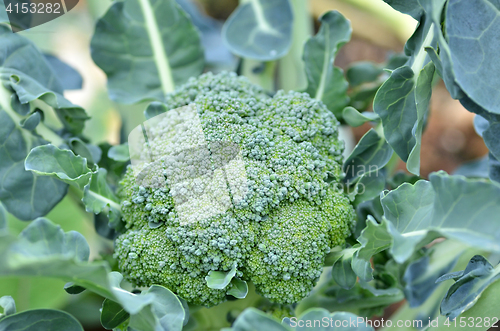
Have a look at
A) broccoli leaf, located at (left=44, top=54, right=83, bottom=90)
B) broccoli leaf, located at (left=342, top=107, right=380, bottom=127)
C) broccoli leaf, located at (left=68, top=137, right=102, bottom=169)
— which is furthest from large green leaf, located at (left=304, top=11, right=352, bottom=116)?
broccoli leaf, located at (left=44, top=54, right=83, bottom=90)

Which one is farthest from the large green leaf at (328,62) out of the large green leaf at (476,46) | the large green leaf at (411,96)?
the large green leaf at (476,46)

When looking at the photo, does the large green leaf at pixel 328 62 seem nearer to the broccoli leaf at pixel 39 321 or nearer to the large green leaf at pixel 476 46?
the large green leaf at pixel 476 46

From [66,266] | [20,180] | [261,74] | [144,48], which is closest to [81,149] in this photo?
[20,180]

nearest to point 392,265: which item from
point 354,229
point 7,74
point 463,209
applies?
point 354,229

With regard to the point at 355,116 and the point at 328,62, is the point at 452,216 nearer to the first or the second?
the point at 355,116

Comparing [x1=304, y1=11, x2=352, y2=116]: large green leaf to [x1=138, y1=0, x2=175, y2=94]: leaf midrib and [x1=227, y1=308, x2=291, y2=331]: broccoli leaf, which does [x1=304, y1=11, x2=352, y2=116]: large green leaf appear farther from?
[x1=227, y1=308, x2=291, y2=331]: broccoli leaf
